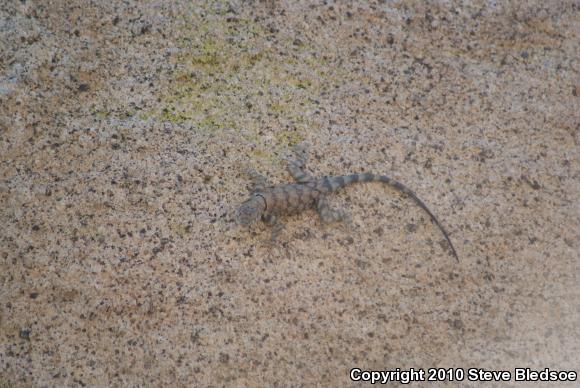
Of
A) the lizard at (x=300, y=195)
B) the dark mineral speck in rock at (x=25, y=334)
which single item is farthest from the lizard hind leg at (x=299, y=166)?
the dark mineral speck in rock at (x=25, y=334)

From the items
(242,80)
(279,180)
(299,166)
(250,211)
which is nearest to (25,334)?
(250,211)

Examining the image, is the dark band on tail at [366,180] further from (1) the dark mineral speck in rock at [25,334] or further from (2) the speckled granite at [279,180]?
(1) the dark mineral speck in rock at [25,334]

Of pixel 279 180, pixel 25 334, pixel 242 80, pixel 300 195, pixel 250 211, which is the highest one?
pixel 242 80

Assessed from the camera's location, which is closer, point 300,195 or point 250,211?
point 250,211

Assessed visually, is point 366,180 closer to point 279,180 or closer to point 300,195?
point 300,195

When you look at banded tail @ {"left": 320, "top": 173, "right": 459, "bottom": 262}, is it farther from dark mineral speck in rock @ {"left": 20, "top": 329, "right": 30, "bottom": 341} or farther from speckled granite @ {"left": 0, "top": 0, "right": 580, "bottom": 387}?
dark mineral speck in rock @ {"left": 20, "top": 329, "right": 30, "bottom": 341}

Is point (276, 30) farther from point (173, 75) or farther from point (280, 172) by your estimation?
point (280, 172)

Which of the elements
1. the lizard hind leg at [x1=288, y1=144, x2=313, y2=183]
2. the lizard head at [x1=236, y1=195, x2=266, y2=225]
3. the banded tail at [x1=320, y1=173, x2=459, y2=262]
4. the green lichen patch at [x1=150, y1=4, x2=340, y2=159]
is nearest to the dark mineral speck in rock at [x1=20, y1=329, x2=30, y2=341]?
the lizard head at [x1=236, y1=195, x2=266, y2=225]
